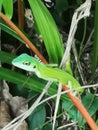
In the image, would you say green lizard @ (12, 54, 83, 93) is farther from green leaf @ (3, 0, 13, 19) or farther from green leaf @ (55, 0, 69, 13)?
green leaf @ (55, 0, 69, 13)

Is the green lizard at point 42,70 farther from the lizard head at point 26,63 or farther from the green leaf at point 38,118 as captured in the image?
the green leaf at point 38,118

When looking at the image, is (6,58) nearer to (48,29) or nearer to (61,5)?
(48,29)

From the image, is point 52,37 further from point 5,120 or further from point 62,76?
point 5,120

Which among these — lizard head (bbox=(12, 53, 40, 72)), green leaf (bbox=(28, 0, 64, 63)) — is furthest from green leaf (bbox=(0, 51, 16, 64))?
lizard head (bbox=(12, 53, 40, 72))

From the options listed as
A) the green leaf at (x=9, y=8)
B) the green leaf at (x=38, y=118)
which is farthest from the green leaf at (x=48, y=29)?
the green leaf at (x=38, y=118)

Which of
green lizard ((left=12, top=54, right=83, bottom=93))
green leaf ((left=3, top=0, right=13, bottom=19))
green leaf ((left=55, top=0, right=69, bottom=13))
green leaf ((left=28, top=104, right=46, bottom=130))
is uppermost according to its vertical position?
green leaf ((left=3, top=0, right=13, bottom=19))

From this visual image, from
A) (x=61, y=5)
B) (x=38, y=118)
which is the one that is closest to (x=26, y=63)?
(x=38, y=118)
